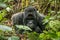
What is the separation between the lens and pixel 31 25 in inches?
191

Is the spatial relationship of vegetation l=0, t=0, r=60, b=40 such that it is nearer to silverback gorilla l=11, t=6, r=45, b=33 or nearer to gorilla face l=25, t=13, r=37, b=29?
A: silverback gorilla l=11, t=6, r=45, b=33

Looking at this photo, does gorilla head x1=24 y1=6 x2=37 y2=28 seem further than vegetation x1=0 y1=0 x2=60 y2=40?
Yes

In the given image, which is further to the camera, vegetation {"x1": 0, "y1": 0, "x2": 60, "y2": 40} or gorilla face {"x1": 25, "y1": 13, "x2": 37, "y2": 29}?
gorilla face {"x1": 25, "y1": 13, "x2": 37, "y2": 29}

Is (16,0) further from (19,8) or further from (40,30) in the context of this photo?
(40,30)

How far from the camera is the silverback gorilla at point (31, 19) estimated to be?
486 cm

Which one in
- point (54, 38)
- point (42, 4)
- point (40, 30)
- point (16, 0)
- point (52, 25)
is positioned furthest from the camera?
point (16, 0)

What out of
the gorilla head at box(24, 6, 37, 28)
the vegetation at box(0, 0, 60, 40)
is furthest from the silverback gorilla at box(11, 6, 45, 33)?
the vegetation at box(0, 0, 60, 40)

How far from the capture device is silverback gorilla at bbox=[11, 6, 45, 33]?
486cm

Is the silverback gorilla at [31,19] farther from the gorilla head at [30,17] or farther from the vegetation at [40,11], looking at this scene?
the vegetation at [40,11]

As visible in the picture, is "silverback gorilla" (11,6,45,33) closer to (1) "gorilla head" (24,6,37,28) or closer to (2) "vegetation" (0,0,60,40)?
(1) "gorilla head" (24,6,37,28)

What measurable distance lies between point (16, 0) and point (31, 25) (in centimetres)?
255

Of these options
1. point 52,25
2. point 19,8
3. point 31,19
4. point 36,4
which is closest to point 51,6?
point 36,4

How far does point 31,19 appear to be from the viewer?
4.99 metres

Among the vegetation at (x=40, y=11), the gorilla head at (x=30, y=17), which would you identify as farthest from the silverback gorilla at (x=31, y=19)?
the vegetation at (x=40, y=11)
